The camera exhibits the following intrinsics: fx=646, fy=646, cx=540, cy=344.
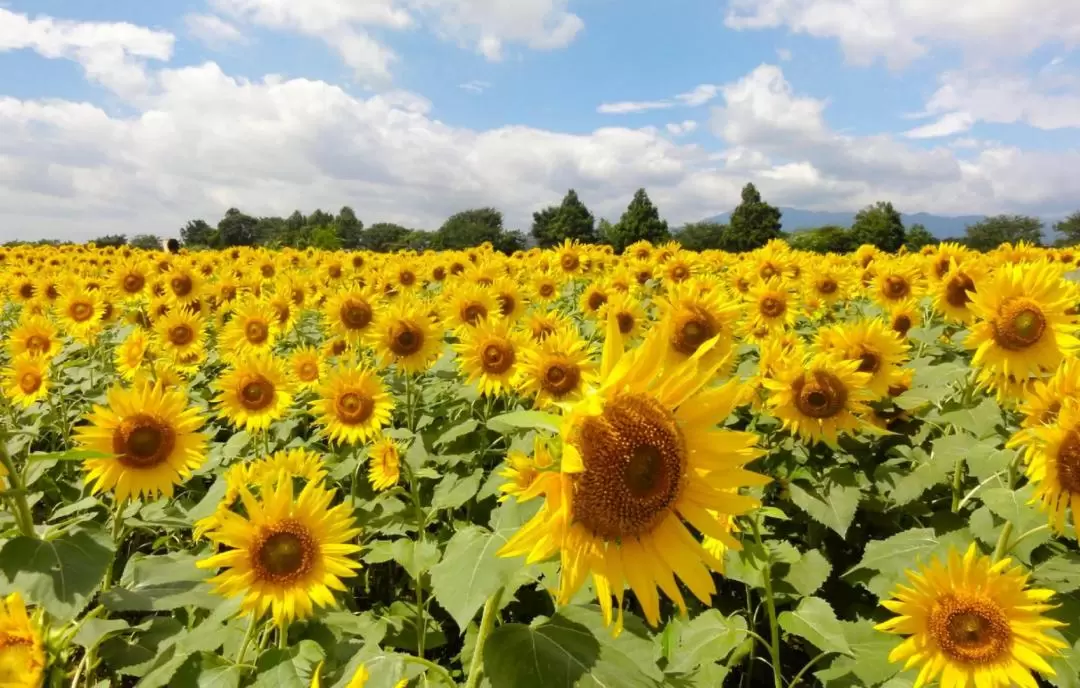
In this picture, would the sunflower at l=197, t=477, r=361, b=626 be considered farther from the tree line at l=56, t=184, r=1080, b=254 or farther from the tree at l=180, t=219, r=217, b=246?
the tree at l=180, t=219, r=217, b=246

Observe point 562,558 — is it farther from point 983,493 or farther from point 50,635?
point 983,493

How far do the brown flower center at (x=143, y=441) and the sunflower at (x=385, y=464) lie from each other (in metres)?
1.27

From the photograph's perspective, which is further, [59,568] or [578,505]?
[59,568]

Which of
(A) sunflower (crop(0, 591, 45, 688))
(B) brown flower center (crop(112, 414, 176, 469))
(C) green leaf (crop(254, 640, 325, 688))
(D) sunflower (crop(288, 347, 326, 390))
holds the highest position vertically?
(B) brown flower center (crop(112, 414, 176, 469))

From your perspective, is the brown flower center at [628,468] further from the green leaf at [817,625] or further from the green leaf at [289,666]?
the green leaf at [817,625]

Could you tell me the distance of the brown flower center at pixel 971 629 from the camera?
92.5 inches

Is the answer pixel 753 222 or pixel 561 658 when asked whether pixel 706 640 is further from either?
pixel 753 222

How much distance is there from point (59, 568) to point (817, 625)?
9.14ft

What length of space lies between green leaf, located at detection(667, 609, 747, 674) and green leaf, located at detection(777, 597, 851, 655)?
0.21 m

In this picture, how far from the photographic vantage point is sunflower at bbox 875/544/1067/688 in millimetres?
2322

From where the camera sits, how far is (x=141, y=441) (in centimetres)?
312

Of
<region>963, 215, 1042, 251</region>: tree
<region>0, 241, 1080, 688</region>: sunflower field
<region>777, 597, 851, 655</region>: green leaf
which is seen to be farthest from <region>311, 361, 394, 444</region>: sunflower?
<region>963, 215, 1042, 251</region>: tree

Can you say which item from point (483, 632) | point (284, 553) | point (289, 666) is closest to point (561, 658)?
point (483, 632)

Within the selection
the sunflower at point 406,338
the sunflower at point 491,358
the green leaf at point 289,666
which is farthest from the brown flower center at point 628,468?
the sunflower at point 406,338
